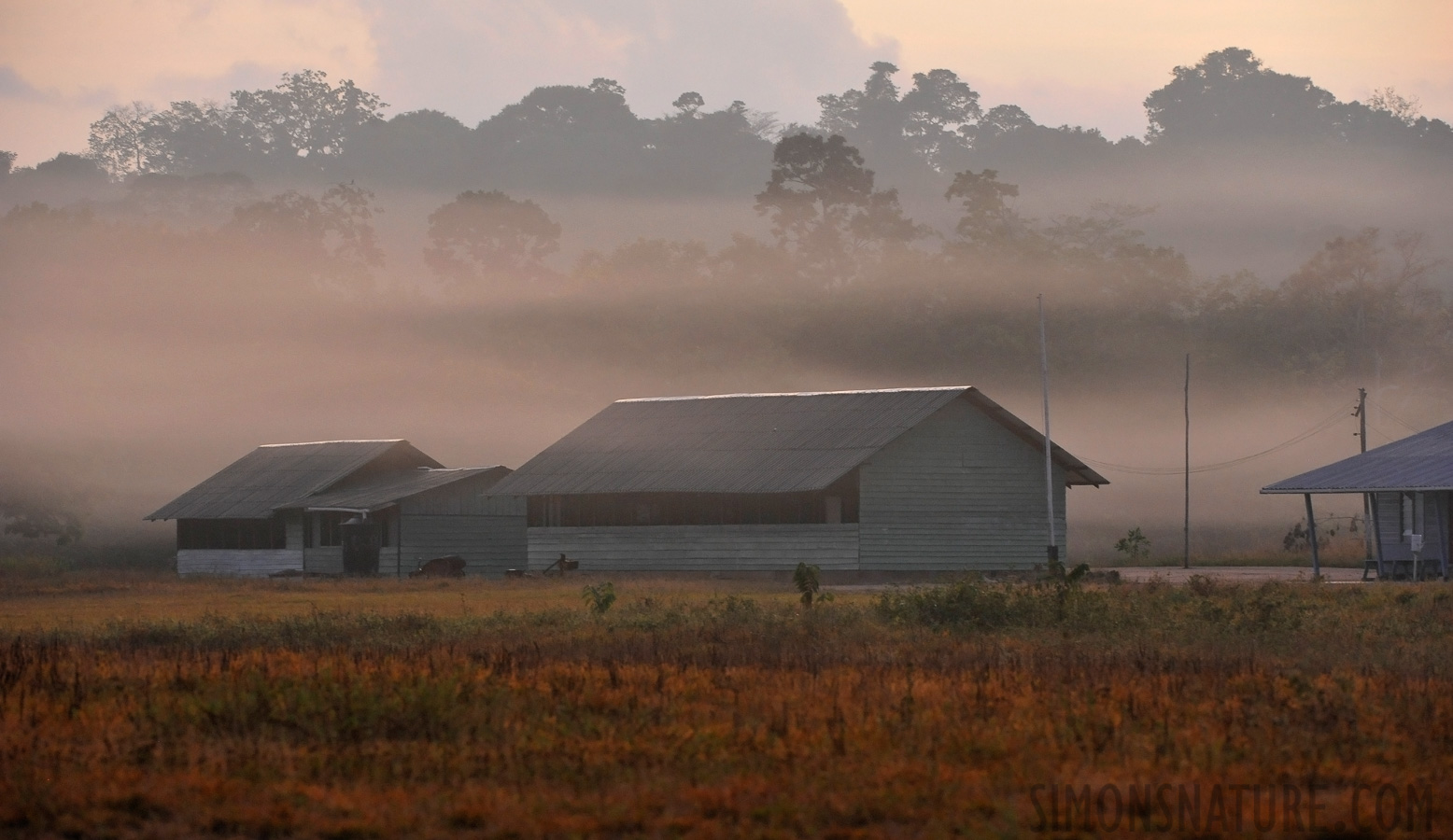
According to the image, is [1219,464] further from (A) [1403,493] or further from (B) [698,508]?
(B) [698,508]

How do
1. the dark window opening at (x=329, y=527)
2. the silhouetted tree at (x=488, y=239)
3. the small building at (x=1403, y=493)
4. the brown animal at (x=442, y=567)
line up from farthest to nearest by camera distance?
the silhouetted tree at (x=488, y=239), the dark window opening at (x=329, y=527), the brown animal at (x=442, y=567), the small building at (x=1403, y=493)

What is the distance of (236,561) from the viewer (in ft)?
195

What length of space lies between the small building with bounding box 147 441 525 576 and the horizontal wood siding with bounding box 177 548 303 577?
33mm

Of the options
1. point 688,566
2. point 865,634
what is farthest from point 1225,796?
point 688,566

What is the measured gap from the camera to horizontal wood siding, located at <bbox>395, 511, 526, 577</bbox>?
2138 inches

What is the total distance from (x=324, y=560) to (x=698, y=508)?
47.0ft

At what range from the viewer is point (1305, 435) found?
103062mm

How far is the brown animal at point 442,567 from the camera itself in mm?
53550

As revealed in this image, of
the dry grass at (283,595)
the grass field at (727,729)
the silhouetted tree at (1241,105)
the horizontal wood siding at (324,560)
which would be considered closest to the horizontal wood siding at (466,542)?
the horizontal wood siding at (324,560)

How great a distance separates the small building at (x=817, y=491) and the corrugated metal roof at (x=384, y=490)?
3.87m

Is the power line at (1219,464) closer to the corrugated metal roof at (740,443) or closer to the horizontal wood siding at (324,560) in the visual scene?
the corrugated metal roof at (740,443)

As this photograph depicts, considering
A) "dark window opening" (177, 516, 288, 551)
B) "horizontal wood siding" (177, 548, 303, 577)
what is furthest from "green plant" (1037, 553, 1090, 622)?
"dark window opening" (177, 516, 288, 551)

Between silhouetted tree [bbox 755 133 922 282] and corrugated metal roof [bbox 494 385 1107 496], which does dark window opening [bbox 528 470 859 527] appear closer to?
corrugated metal roof [bbox 494 385 1107 496]

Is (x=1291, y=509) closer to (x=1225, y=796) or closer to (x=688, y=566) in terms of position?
(x=688, y=566)
